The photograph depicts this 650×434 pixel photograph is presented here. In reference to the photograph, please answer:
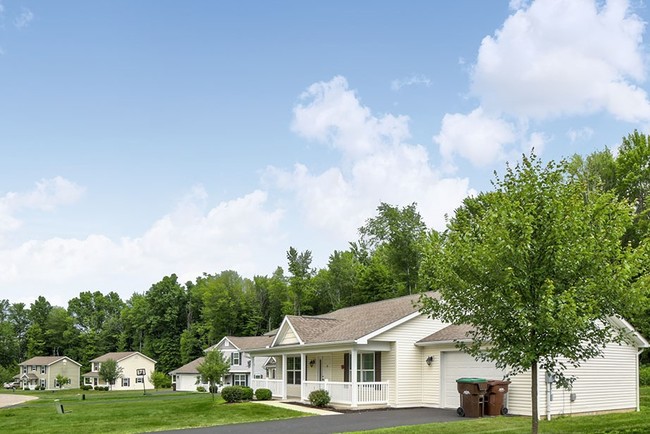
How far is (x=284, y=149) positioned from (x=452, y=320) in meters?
13.8

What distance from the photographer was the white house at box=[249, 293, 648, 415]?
2261 cm

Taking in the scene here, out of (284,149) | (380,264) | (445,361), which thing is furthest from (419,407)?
(380,264)

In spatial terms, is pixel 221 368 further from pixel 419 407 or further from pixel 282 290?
pixel 282 290

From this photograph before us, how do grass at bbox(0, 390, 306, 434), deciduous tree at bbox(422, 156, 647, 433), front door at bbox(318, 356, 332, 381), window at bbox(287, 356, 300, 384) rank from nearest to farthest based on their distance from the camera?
deciduous tree at bbox(422, 156, 647, 433), grass at bbox(0, 390, 306, 434), front door at bbox(318, 356, 332, 381), window at bbox(287, 356, 300, 384)

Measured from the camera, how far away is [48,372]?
9419 centimetres

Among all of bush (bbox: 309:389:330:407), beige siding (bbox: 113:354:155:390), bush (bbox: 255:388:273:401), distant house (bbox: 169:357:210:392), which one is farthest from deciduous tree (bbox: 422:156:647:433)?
beige siding (bbox: 113:354:155:390)

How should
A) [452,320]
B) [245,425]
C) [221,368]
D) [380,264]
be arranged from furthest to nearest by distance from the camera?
1. [380,264]
2. [221,368]
3. [245,425]
4. [452,320]

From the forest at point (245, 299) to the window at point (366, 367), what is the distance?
1332 cm

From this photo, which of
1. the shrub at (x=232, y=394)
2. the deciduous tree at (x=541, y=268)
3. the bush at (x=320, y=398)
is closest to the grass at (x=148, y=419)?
the shrub at (x=232, y=394)

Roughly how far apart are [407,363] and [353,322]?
4.30m

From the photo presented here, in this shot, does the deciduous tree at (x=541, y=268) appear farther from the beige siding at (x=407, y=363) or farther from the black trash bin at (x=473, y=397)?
Answer: the beige siding at (x=407, y=363)

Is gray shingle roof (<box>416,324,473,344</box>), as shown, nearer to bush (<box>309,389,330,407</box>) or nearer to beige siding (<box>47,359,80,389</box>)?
bush (<box>309,389,330,407</box>)

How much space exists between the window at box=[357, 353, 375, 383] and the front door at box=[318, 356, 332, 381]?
2.78 m

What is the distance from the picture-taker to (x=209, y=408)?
26562 mm
